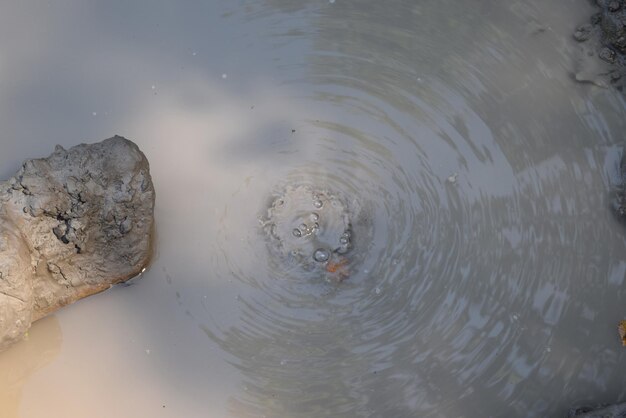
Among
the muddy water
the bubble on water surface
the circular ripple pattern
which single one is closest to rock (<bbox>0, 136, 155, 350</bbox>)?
the muddy water

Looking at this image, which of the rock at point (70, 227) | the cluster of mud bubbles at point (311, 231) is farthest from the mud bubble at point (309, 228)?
the rock at point (70, 227)

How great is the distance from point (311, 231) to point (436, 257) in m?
0.39

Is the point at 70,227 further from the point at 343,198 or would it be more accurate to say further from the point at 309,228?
the point at 343,198

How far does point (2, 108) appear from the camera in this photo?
7.89 feet

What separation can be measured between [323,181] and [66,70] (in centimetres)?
91

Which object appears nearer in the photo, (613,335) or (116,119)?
(613,335)

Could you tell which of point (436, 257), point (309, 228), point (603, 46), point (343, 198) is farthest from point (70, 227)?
point (603, 46)

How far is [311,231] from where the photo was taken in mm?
2342

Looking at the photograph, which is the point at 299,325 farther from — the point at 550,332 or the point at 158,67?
the point at 158,67

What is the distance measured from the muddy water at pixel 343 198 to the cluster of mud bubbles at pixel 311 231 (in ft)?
0.08

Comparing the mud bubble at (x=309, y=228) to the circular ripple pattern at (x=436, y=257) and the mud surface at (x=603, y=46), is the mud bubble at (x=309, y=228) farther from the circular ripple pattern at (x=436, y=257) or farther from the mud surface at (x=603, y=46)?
the mud surface at (x=603, y=46)

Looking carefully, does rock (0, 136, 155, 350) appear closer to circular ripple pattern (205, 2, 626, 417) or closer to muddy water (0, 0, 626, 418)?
muddy water (0, 0, 626, 418)

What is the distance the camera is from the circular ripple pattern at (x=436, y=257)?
7.31 feet

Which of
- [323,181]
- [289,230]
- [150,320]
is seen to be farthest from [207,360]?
[323,181]
